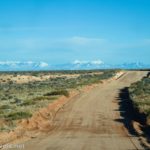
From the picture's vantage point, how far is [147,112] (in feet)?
104

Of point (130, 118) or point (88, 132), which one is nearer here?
point (88, 132)

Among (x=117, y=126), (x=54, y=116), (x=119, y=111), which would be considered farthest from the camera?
(x=119, y=111)

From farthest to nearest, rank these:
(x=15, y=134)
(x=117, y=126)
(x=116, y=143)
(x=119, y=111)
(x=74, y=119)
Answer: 1. (x=119, y=111)
2. (x=74, y=119)
3. (x=117, y=126)
4. (x=15, y=134)
5. (x=116, y=143)

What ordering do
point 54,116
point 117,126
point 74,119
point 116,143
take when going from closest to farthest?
1. point 116,143
2. point 117,126
3. point 74,119
4. point 54,116

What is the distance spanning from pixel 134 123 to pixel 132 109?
8.40 meters

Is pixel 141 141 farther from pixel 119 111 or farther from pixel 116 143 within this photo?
pixel 119 111

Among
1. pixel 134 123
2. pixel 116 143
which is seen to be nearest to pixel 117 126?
pixel 134 123

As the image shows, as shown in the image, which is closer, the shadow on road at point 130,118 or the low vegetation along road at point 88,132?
the low vegetation along road at point 88,132

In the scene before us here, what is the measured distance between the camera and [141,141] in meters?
22.5

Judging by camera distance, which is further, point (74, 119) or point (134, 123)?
point (74, 119)

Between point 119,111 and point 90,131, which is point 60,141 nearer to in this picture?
point 90,131

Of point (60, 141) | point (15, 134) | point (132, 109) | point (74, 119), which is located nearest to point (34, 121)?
point (74, 119)

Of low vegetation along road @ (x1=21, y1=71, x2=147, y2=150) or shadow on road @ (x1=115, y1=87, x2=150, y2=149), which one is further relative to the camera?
shadow on road @ (x1=115, y1=87, x2=150, y2=149)

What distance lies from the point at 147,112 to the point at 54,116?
660 cm
